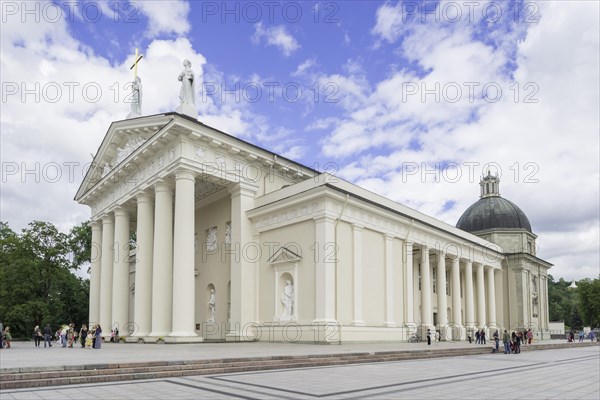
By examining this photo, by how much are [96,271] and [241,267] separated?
1492 cm

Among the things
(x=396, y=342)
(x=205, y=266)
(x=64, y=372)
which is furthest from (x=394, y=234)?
(x=64, y=372)

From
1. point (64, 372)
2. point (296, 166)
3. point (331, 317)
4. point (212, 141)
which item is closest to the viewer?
point (64, 372)

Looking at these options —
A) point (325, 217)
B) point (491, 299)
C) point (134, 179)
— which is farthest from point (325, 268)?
point (491, 299)

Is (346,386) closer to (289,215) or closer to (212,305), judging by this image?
(289,215)

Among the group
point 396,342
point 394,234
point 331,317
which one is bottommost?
point 396,342

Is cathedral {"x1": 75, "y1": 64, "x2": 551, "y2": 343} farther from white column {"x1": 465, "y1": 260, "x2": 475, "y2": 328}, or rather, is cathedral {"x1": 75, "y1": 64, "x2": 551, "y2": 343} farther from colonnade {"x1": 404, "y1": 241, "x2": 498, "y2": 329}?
white column {"x1": 465, "y1": 260, "x2": 475, "y2": 328}

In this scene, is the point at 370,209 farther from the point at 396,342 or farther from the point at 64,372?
the point at 64,372

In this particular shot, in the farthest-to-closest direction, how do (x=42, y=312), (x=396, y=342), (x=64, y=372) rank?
(x=42, y=312) < (x=396, y=342) < (x=64, y=372)

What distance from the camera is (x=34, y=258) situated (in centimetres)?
4416

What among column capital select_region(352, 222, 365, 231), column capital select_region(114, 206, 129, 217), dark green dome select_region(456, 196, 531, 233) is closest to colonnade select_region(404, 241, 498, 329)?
column capital select_region(352, 222, 365, 231)

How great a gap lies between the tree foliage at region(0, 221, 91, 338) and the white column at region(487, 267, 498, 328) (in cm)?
3492

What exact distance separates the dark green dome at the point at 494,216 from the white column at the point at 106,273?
110ft

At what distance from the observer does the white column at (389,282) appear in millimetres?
27203

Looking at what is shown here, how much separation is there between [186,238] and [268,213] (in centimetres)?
429
